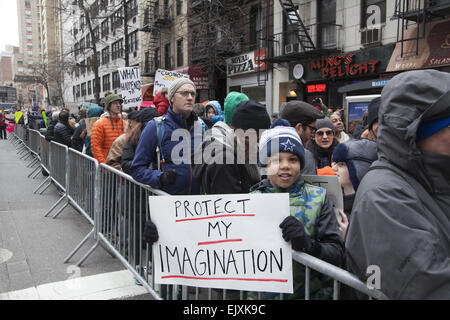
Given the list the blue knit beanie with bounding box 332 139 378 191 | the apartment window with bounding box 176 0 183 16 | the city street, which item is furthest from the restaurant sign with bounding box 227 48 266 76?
the blue knit beanie with bounding box 332 139 378 191

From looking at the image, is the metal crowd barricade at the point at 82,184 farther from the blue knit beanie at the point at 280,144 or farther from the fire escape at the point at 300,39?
the fire escape at the point at 300,39

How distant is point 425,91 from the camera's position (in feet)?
4.64

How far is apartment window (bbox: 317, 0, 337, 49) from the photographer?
14.9m

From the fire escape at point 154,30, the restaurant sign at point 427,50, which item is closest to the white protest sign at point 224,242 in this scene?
the restaurant sign at point 427,50

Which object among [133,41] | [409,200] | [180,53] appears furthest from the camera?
[133,41]

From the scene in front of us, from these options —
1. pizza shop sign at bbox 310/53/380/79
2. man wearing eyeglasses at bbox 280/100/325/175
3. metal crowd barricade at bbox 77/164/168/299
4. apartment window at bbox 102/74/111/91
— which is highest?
apartment window at bbox 102/74/111/91

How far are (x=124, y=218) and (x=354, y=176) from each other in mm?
2206

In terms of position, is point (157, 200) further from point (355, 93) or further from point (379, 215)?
point (355, 93)

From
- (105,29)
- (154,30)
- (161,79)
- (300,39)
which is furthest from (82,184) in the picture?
(105,29)

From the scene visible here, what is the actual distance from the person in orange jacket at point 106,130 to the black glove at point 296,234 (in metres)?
4.41

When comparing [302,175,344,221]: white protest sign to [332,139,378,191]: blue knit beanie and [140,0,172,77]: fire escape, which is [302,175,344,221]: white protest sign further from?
[140,0,172,77]: fire escape

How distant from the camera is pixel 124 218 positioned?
11.9 ft

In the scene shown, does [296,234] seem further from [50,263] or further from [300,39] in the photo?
[300,39]
